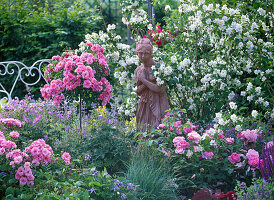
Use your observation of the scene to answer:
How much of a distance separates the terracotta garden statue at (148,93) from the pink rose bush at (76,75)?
0.44 m

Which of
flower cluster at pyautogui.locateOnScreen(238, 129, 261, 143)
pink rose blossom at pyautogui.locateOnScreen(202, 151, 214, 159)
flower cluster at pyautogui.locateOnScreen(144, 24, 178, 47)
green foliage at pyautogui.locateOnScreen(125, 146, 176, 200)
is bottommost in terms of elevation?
green foliage at pyautogui.locateOnScreen(125, 146, 176, 200)

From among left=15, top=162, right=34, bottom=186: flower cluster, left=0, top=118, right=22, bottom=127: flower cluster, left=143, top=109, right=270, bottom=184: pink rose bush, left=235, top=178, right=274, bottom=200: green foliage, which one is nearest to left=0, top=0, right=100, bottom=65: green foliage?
left=0, top=118, right=22, bottom=127: flower cluster

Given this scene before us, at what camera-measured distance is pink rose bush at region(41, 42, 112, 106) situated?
161 inches

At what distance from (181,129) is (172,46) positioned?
200 centimetres

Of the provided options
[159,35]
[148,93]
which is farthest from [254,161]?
[159,35]

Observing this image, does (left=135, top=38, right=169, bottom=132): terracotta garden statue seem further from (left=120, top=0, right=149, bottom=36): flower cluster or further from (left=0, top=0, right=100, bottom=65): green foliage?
(left=0, top=0, right=100, bottom=65): green foliage

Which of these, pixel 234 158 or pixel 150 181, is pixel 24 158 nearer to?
pixel 150 181

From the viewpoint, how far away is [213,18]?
4395 millimetres

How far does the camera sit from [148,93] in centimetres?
450

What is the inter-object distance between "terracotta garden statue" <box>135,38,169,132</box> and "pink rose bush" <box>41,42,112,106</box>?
44 centimetres

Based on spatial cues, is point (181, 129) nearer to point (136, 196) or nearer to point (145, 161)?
point (145, 161)

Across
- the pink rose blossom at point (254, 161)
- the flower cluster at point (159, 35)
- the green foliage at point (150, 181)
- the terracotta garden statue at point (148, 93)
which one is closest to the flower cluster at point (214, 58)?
the terracotta garden statue at point (148, 93)

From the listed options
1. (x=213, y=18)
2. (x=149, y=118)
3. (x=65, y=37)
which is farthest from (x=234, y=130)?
(x=65, y=37)

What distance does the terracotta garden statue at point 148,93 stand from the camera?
14.2ft
